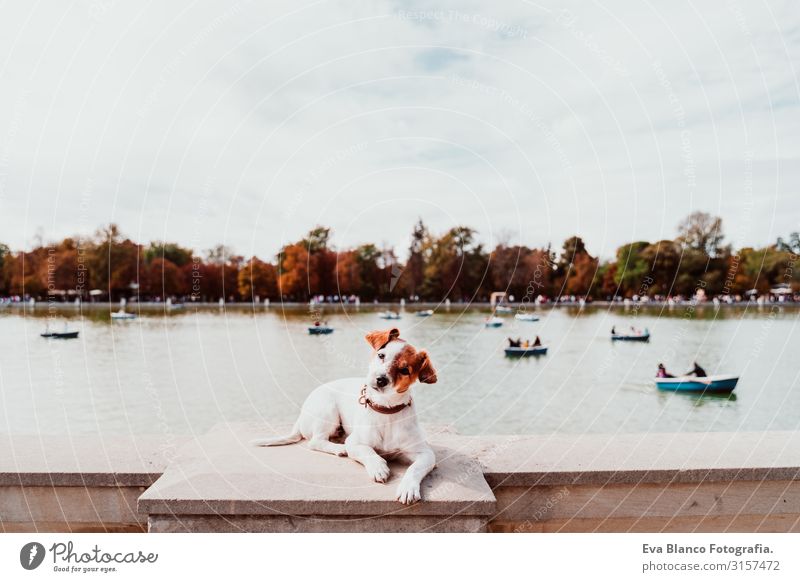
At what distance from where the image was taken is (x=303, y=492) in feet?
13.9

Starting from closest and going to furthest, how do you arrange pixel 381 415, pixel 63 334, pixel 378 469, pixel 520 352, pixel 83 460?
1. pixel 378 469
2. pixel 381 415
3. pixel 83 460
4. pixel 520 352
5. pixel 63 334

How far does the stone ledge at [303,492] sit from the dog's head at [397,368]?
64 centimetres

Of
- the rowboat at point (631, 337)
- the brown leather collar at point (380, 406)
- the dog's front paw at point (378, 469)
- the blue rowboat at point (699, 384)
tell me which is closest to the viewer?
the dog's front paw at point (378, 469)

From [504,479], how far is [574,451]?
782mm

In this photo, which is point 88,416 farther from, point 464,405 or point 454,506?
point 454,506

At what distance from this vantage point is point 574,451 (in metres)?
5.07

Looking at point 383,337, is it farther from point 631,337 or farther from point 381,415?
point 631,337

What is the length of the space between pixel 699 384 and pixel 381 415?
931 inches

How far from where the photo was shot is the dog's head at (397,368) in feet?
14.7

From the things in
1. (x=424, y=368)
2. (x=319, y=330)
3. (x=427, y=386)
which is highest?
(x=424, y=368)

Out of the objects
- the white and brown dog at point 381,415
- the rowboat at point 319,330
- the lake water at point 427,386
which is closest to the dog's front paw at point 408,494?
the white and brown dog at point 381,415

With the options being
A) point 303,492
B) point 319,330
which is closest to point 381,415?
point 303,492

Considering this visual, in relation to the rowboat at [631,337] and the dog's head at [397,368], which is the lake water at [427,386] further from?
the dog's head at [397,368]
